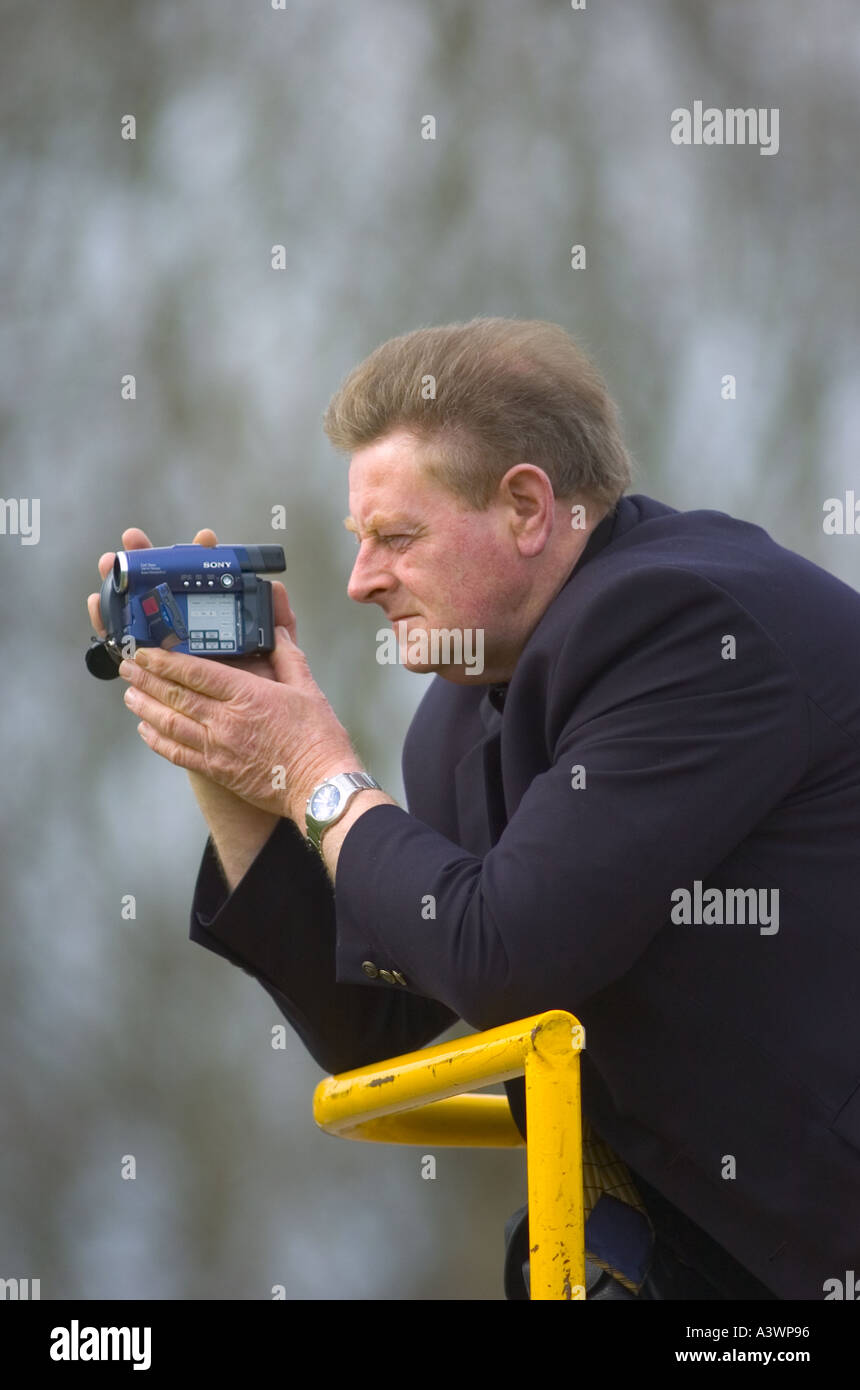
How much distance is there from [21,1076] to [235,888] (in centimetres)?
229

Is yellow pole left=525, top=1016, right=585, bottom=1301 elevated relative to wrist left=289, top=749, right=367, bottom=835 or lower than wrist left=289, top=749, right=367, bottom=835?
lower

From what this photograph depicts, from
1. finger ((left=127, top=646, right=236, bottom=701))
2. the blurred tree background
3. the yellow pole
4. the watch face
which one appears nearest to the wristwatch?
the watch face

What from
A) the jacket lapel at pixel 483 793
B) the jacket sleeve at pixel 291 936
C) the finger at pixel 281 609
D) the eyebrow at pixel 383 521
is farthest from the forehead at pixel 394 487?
the jacket sleeve at pixel 291 936

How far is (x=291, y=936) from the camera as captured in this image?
5.76 feet

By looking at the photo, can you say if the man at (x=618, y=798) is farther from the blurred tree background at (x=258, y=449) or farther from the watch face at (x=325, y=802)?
the blurred tree background at (x=258, y=449)

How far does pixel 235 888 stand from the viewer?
5.70 ft

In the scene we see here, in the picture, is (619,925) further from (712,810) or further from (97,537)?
(97,537)

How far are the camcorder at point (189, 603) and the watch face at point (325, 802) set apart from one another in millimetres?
202

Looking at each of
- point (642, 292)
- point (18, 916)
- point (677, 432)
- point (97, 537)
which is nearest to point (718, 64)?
point (642, 292)

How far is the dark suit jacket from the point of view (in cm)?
134

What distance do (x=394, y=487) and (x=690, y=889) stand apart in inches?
19.4

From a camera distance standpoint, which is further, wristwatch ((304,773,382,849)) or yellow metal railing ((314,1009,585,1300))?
wristwatch ((304,773,382,849))

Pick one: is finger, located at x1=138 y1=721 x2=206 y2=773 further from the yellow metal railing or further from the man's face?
the yellow metal railing

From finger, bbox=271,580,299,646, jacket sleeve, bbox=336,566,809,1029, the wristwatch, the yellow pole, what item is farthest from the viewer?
finger, bbox=271,580,299,646
